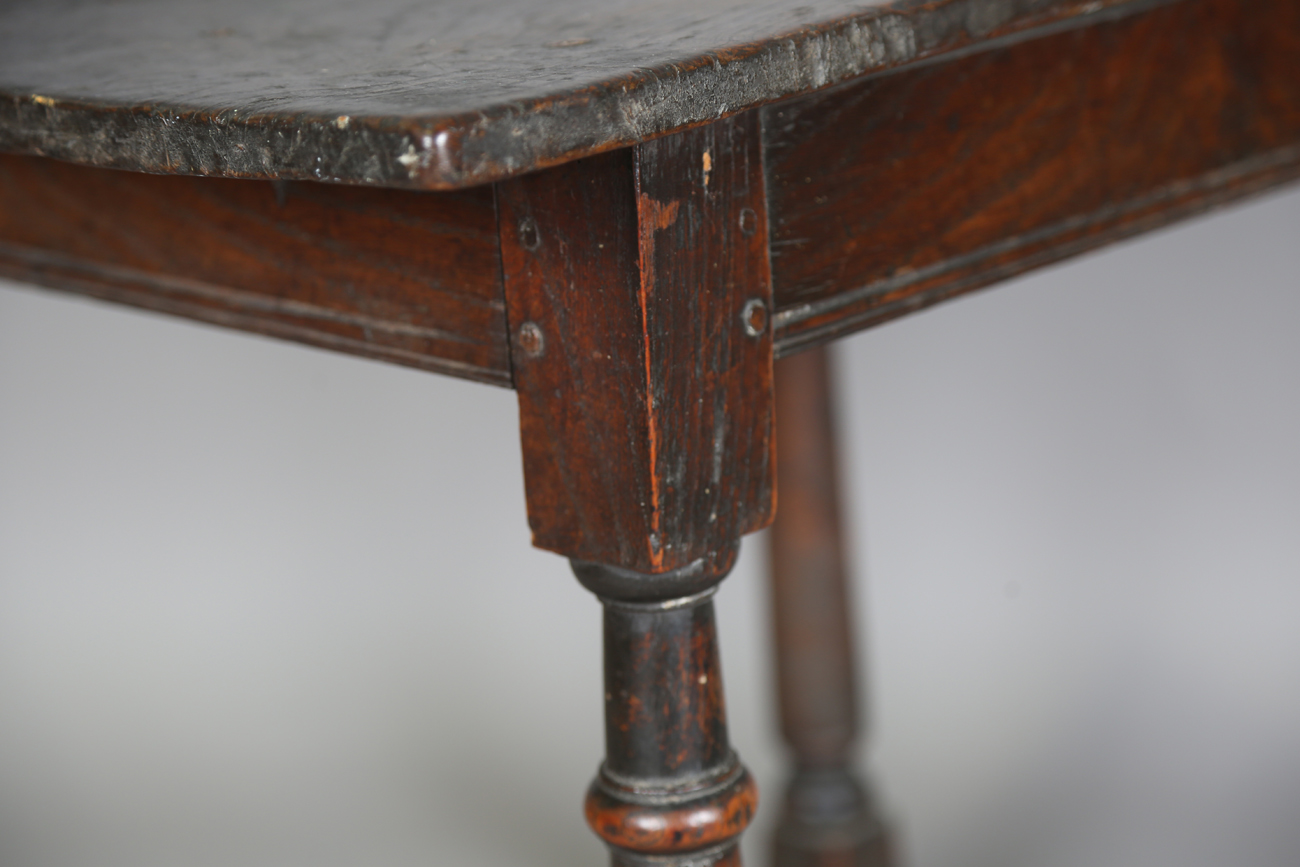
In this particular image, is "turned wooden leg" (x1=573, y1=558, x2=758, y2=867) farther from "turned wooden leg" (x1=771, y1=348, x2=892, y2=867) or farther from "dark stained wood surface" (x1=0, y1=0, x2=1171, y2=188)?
"turned wooden leg" (x1=771, y1=348, x2=892, y2=867)

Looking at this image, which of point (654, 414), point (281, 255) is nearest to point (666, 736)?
point (654, 414)

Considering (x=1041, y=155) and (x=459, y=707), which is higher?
(x=1041, y=155)

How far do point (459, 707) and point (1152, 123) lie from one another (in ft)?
3.24

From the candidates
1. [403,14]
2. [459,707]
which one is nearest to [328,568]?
[459,707]

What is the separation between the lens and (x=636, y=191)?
487 mm

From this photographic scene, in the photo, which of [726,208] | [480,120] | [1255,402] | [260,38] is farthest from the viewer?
[1255,402]

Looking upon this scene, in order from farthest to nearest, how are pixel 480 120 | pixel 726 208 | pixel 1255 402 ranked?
pixel 1255 402
pixel 726 208
pixel 480 120

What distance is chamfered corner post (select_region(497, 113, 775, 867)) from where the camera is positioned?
50cm

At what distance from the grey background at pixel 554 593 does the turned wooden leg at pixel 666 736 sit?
775 mm

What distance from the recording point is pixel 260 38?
0.64m

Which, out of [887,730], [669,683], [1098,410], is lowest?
[887,730]

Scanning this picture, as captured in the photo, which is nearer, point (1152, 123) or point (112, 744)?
point (1152, 123)

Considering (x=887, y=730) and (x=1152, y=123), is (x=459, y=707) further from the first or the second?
(x=1152, y=123)

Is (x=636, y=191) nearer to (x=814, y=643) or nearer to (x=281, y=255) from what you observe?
(x=281, y=255)
